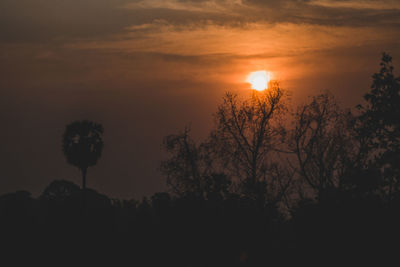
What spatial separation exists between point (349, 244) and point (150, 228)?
35.6 ft

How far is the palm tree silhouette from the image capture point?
207ft

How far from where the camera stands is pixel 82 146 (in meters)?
63.3

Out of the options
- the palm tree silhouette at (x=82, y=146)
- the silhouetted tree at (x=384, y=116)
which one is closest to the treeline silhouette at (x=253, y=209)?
the silhouetted tree at (x=384, y=116)

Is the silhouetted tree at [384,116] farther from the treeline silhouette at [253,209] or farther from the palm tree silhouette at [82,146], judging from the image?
the palm tree silhouette at [82,146]

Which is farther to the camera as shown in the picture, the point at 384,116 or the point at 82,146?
the point at 82,146

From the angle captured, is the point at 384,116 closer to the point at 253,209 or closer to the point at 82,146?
the point at 253,209

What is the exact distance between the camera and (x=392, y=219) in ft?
94.5

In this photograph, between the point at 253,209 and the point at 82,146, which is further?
the point at 82,146

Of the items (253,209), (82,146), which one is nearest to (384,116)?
(253,209)

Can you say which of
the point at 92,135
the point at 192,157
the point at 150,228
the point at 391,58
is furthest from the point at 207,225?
the point at 92,135

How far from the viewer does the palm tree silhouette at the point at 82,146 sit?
63.2 meters

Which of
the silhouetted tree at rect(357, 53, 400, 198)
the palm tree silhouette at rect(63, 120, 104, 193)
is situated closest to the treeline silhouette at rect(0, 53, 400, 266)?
the silhouetted tree at rect(357, 53, 400, 198)

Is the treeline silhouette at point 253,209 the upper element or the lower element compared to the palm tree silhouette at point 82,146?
lower

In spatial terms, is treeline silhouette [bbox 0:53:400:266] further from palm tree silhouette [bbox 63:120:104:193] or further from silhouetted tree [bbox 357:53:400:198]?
palm tree silhouette [bbox 63:120:104:193]
